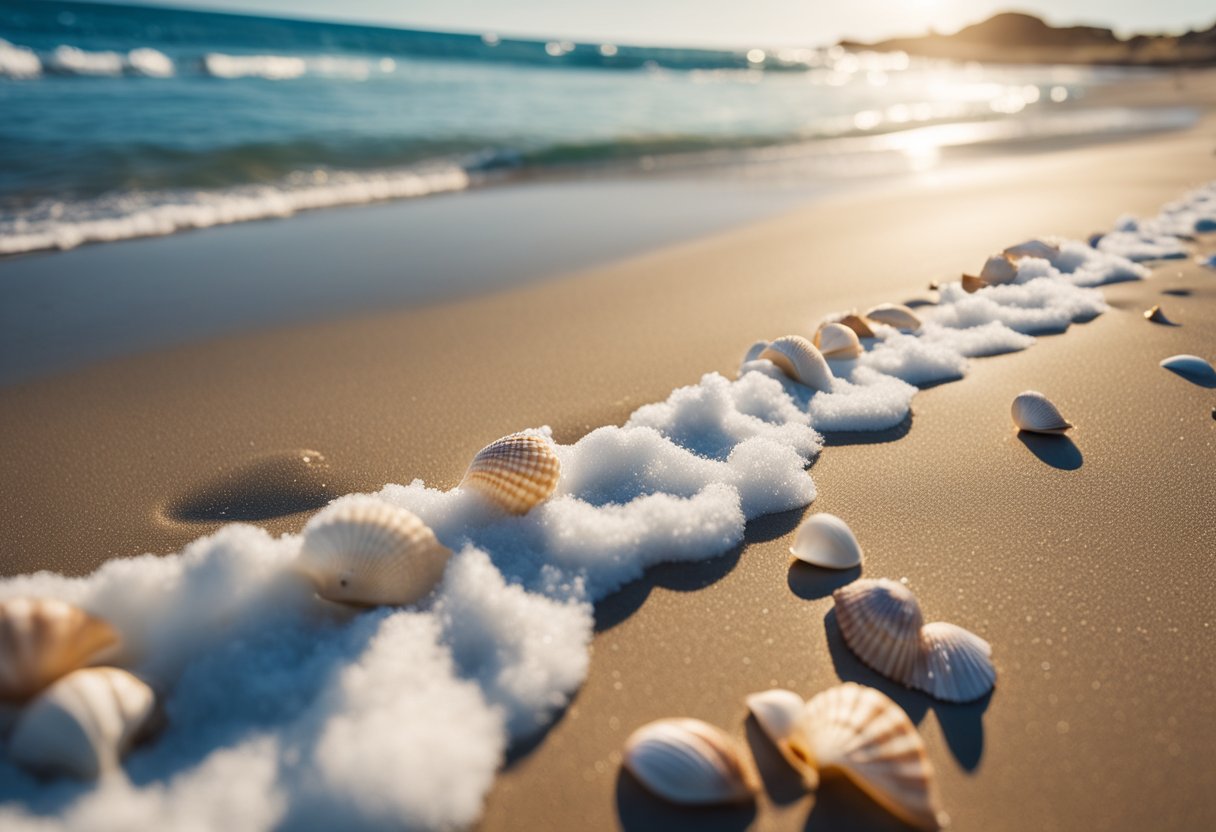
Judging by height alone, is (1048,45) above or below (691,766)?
below

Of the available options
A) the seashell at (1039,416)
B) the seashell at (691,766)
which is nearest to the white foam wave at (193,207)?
the seashell at (691,766)

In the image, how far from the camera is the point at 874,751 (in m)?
1.14

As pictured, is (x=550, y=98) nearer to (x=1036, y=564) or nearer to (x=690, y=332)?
(x=690, y=332)

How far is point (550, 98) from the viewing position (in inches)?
567

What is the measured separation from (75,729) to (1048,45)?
93555mm

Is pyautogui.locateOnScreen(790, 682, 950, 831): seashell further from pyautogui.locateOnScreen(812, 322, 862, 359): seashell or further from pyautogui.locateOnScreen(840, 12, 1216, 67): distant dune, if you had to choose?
pyautogui.locateOnScreen(840, 12, 1216, 67): distant dune

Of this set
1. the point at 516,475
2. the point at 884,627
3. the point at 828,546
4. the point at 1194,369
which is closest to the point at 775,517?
the point at 828,546

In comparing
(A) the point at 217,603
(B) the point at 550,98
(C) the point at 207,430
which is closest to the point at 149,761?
(A) the point at 217,603

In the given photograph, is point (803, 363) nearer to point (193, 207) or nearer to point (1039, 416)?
point (1039, 416)

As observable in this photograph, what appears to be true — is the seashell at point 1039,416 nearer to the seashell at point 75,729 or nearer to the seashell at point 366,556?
the seashell at point 366,556

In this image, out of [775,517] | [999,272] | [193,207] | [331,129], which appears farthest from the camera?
[331,129]

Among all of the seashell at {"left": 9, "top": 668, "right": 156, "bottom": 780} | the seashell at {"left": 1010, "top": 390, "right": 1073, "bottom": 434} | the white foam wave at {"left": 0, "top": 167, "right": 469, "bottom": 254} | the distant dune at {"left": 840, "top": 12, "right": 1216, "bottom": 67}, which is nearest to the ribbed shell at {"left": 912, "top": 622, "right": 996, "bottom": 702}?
the seashell at {"left": 1010, "top": 390, "right": 1073, "bottom": 434}

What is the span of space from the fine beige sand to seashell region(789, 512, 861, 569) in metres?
0.04

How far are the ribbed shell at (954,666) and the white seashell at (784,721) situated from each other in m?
0.28
